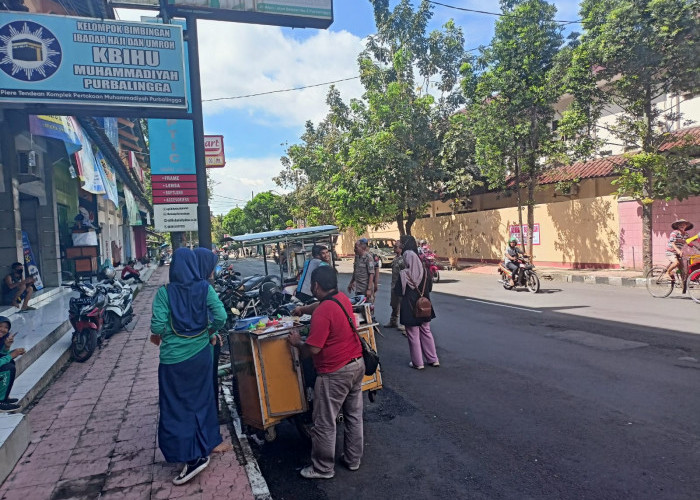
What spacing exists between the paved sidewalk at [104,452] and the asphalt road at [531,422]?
0.50m

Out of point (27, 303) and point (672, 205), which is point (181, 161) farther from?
point (672, 205)

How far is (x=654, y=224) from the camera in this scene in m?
15.8

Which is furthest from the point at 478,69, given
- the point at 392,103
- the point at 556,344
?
the point at 556,344

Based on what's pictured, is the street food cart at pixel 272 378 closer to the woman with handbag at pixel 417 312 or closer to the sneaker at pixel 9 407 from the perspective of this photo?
the woman with handbag at pixel 417 312

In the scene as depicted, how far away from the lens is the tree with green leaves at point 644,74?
1269 centimetres

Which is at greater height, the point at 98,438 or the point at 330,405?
the point at 330,405

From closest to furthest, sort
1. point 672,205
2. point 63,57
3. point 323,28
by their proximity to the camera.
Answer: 1. point 63,57
2. point 323,28
3. point 672,205

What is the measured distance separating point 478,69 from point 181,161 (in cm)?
1799

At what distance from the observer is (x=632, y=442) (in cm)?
391

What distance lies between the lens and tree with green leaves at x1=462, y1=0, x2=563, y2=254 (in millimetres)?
16797

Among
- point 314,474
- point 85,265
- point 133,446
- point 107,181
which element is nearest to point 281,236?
point 133,446

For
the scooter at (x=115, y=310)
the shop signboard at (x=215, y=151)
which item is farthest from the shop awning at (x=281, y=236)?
the scooter at (x=115, y=310)

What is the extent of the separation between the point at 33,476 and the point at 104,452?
0.53 meters

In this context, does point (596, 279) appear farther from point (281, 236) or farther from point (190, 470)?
point (190, 470)
